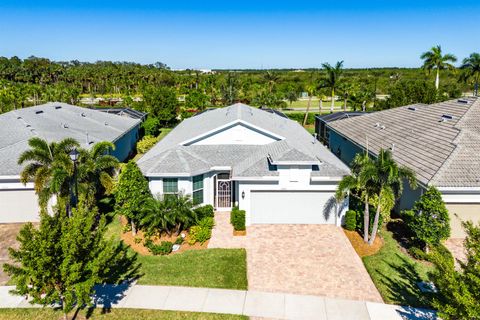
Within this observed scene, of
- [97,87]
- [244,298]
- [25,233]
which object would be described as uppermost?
[97,87]

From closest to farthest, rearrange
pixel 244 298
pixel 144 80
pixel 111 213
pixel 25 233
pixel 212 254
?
pixel 25 233 < pixel 244 298 < pixel 212 254 < pixel 111 213 < pixel 144 80

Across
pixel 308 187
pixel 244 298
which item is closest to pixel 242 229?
pixel 308 187

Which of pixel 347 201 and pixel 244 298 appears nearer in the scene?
pixel 244 298

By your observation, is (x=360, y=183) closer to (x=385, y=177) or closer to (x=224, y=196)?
(x=385, y=177)

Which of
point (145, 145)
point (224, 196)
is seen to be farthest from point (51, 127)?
point (224, 196)

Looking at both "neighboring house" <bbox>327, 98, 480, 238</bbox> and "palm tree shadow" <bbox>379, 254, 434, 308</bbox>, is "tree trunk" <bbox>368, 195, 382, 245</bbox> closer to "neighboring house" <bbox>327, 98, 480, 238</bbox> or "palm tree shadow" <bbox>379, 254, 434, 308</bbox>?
"palm tree shadow" <bbox>379, 254, 434, 308</bbox>

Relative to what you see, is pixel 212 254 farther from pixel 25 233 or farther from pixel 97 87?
pixel 97 87

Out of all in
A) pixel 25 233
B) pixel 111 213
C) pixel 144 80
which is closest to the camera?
pixel 25 233
